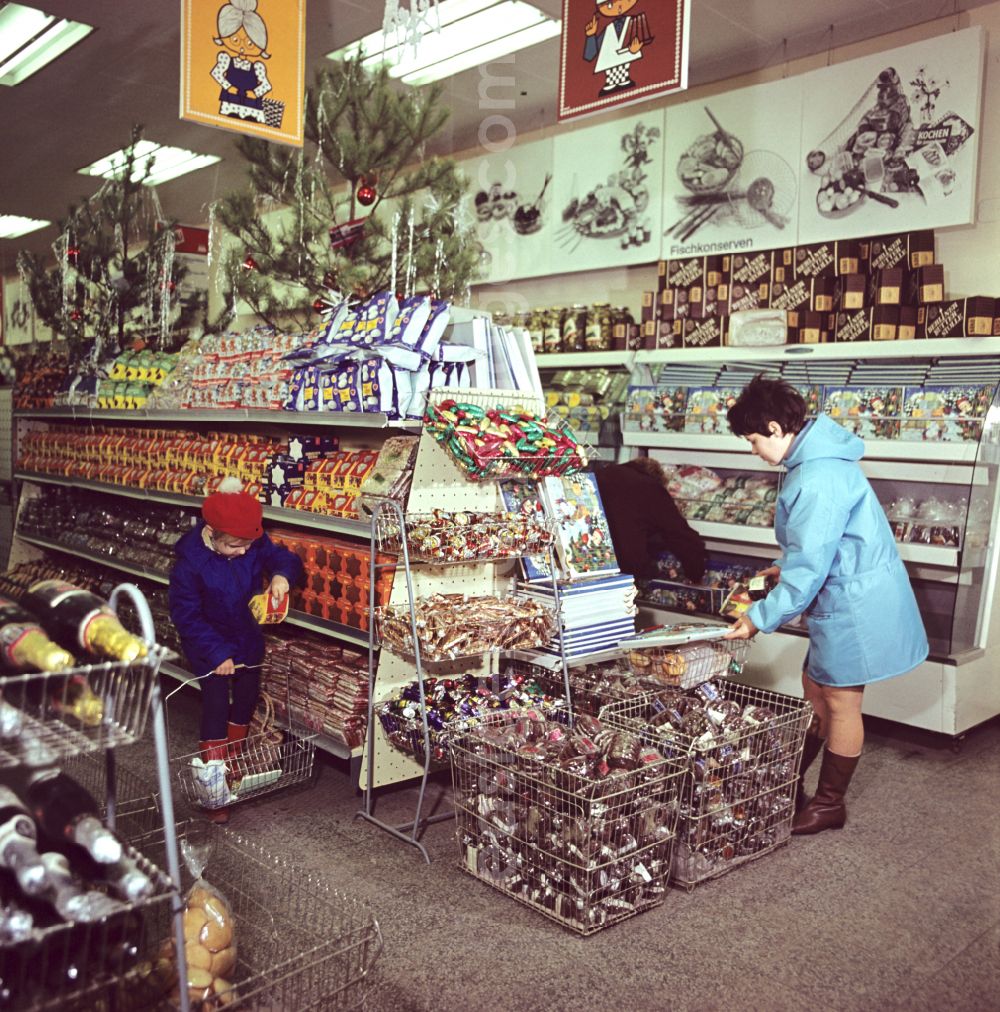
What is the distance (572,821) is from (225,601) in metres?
1.93

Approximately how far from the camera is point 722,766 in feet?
11.2

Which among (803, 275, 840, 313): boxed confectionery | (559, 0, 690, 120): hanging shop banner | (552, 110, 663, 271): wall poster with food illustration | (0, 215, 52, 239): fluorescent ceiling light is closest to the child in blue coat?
(559, 0, 690, 120): hanging shop banner

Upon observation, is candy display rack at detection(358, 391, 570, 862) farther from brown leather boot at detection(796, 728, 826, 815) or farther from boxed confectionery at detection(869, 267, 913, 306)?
boxed confectionery at detection(869, 267, 913, 306)

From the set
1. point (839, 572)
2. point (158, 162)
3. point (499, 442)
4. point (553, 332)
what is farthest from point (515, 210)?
point (839, 572)

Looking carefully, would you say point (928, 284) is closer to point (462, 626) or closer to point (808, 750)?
point (808, 750)

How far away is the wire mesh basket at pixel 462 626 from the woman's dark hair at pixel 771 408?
116 cm

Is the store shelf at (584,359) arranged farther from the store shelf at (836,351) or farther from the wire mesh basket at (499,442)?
the wire mesh basket at (499,442)

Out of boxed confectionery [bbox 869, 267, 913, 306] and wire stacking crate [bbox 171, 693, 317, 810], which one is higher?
boxed confectionery [bbox 869, 267, 913, 306]

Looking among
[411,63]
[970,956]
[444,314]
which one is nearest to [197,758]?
[444,314]

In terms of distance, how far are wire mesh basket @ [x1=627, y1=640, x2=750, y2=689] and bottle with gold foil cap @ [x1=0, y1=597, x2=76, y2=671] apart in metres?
2.63

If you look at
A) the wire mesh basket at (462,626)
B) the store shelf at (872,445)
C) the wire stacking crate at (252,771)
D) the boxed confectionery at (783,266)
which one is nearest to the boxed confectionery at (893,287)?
the boxed confectionery at (783,266)

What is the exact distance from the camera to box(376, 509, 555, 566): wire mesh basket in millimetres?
3758

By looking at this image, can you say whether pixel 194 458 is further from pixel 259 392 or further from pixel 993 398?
pixel 993 398

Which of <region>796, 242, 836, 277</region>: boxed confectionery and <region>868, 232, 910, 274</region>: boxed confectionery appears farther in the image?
<region>796, 242, 836, 277</region>: boxed confectionery
